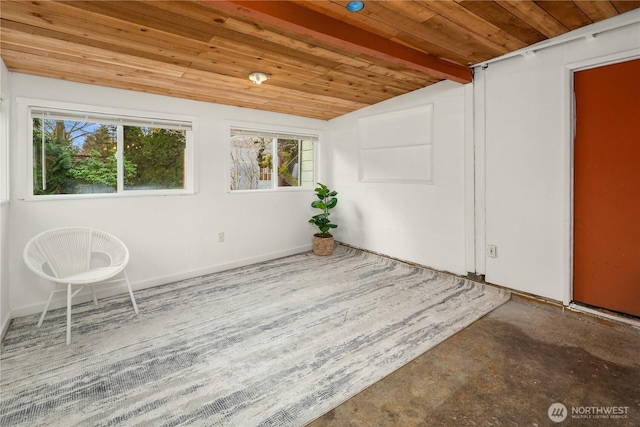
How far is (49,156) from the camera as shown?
2.88 meters

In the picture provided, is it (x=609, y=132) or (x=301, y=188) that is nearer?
(x=609, y=132)

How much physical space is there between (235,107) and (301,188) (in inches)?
58.4

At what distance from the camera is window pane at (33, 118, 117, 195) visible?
9.27 feet

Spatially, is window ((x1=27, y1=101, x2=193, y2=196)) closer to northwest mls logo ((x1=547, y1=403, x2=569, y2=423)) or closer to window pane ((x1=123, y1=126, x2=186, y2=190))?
window pane ((x1=123, y1=126, x2=186, y2=190))

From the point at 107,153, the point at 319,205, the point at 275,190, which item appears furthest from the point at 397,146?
the point at 107,153

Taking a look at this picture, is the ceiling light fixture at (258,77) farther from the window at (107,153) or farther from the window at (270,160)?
the window at (270,160)

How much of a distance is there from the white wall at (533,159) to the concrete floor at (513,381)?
567 millimetres

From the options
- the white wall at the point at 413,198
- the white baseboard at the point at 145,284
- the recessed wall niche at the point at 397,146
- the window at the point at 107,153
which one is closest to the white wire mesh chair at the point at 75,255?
the white baseboard at the point at 145,284

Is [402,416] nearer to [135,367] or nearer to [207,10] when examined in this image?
[135,367]

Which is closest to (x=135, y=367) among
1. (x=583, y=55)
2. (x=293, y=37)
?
(x=293, y=37)

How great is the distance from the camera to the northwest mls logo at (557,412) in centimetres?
149

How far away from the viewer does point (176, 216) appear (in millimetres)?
3529

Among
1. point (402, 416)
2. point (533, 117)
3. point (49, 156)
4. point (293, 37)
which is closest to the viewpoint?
point (402, 416)

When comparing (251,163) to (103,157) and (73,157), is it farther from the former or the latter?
(73,157)
